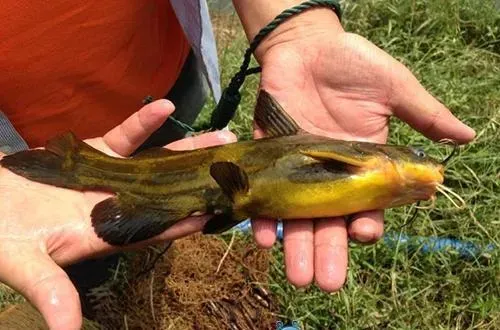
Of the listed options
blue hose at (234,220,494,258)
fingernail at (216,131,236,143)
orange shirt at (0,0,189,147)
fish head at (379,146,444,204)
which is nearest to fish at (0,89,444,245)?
fish head at (379,146,444,204)

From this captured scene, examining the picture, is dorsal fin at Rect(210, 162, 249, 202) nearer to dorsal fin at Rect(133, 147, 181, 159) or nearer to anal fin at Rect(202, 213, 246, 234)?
anal fin at Rect(202, 213, 246, 234)

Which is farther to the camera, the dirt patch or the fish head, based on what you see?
the dirt patch

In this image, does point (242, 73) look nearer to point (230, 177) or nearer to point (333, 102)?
point (333, 102)

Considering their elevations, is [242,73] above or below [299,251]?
above

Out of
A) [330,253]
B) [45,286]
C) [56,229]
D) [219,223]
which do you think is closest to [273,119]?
[219,223]

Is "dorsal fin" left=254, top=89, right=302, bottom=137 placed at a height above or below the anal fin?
above

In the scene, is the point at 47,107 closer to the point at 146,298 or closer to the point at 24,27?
the point at 24,27

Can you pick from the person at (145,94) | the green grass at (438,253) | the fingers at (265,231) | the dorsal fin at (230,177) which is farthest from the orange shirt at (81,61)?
the green grass at (438,253)
